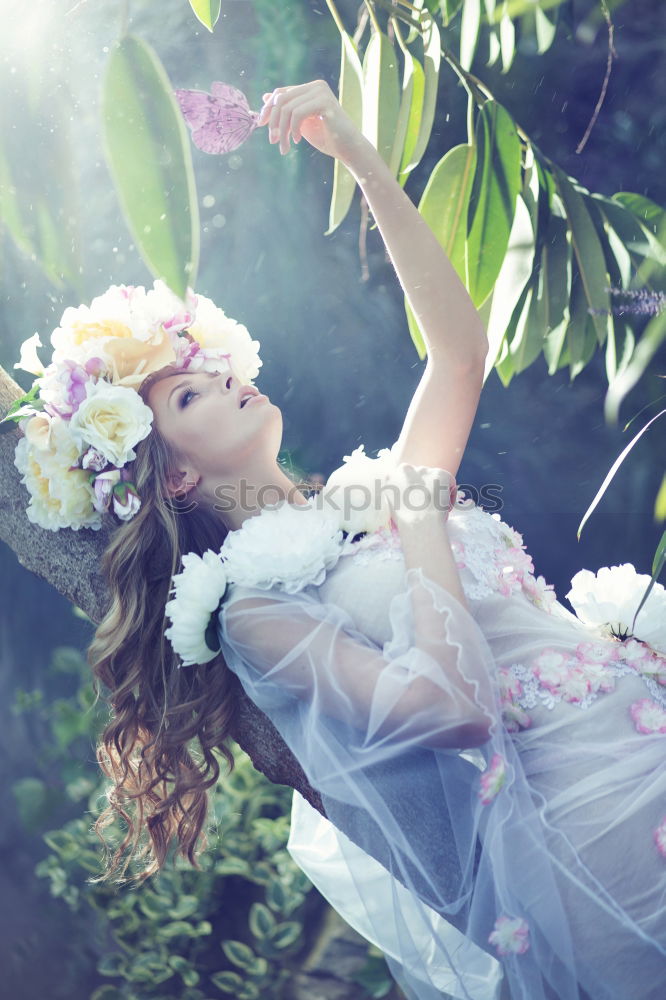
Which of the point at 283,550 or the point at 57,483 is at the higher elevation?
the point at 57,483

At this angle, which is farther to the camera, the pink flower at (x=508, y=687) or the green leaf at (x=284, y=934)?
the green leaf at (x=284, y=934)

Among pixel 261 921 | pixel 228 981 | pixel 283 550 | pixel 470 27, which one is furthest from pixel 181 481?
pixel 228 981

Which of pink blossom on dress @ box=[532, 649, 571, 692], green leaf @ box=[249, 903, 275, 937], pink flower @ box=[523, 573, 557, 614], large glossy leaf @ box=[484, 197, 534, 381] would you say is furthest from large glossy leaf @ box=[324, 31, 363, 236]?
green leaf @ box=[249, 903, 275, 937]

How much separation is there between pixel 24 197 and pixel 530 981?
1.01m

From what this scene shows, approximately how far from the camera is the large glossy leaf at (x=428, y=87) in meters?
1.26

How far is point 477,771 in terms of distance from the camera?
3.07ft

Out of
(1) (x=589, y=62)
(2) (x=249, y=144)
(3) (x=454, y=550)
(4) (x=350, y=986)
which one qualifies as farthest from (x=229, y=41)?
(4) (x=350, y=986)

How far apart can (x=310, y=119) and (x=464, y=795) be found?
819mm

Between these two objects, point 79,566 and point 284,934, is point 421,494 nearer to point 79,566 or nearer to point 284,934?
point 79,566

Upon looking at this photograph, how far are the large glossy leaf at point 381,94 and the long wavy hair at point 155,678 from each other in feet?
1.62

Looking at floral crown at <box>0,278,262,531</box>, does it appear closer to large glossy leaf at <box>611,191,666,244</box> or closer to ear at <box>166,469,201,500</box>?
ear at <box>166,469,201,500</box>

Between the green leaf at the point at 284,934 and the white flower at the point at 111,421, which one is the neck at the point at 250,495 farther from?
the green leaf at the point at 284,934

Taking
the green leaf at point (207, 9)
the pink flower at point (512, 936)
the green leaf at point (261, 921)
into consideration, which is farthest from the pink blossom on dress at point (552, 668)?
the green leaf at point (261, 921)

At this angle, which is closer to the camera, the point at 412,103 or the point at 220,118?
the point at 220,118
